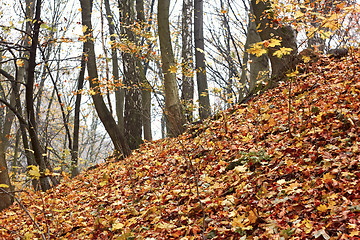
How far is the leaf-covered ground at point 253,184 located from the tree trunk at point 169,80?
42.4 inches

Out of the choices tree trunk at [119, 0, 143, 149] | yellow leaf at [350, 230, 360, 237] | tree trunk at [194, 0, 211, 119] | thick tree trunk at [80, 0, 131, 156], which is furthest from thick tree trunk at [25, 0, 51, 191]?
yellow leaf at [350, 230, 360, 237]

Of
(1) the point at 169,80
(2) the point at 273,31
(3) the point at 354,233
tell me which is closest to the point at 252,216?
(3) the point at 354,233

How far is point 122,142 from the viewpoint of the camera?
23.8 feet

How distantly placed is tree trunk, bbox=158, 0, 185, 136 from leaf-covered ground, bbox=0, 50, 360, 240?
3.54ft

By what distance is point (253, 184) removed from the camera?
9.50ft

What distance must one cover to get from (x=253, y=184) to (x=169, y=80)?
3928mm

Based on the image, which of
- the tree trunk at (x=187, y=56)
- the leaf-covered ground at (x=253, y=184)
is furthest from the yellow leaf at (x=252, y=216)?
the tree trunk at (x=187, y=56)

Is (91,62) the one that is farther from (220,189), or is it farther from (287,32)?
(220,189)

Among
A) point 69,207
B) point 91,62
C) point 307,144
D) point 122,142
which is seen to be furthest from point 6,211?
point 307,144

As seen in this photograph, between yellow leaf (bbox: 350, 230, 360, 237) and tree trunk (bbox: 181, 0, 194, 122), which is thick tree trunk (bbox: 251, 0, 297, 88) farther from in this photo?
yellow leaf (bbox: 350, 230, 360, 237)

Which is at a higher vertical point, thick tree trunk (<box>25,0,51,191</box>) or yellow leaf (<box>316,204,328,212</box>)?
thick tree trunk (<box>25,0,51,191</box>)

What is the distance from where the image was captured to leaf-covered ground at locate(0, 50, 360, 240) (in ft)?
7.48

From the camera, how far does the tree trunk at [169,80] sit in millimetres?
6328

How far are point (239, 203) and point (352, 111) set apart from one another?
1.82 meters
